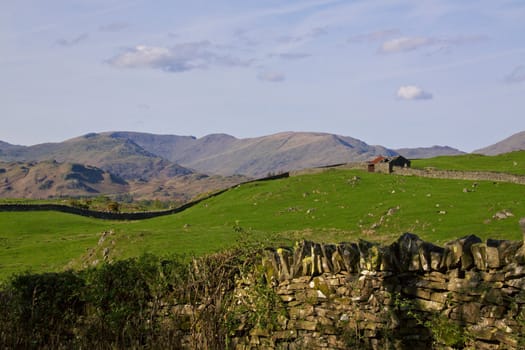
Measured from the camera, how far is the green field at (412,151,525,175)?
70.9 metres

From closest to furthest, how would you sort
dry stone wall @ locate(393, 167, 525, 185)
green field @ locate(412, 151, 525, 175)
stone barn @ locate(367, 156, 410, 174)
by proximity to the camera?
1. dry stone wall @ locate(393, 167, 525, 185)
2. stone barn @ locate(367, 156, 410, 174)
3. green field @ locate(412, 151, 525, 175)

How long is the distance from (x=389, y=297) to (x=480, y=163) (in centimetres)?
7007

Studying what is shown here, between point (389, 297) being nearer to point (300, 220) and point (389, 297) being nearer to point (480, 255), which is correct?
point (480, 255)

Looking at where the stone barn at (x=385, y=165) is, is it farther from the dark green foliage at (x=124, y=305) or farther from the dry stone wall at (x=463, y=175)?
the dark green foliage at (x=124, y=305)

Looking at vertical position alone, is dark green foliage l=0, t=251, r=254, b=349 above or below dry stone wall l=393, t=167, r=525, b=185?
below

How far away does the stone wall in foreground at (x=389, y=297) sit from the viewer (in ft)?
39.3

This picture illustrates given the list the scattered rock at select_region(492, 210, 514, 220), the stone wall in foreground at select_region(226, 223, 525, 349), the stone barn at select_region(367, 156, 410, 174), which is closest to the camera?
the stone wall in foreground at select_region(226, 223, 525, 349)

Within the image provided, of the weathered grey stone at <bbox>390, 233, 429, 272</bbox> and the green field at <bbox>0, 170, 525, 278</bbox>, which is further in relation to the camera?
the green field at <bbox>0, 170, 525, 278</bbox>

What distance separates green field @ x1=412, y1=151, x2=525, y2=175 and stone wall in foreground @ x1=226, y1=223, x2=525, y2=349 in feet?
192

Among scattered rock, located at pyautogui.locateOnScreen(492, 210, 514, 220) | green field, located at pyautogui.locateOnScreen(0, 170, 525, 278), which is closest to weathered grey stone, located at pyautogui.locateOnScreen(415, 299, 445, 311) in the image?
green field, located at pyautogui.locateOnScreen(0, 170, 525, 278)

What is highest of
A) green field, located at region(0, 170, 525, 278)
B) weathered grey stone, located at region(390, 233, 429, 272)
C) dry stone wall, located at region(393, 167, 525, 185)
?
dry stone wall, located at region(393, 167, 525, 185)

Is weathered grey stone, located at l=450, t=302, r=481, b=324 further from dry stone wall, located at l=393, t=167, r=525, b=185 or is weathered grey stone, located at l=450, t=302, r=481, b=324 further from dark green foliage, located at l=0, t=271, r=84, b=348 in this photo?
dry stone wall, located at l=393, t=167, r=525, b=185

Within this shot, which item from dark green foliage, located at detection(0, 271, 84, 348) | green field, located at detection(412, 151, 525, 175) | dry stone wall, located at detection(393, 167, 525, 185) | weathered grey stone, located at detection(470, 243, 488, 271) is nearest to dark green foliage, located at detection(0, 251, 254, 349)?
dark green foliage, located at detection(0, 271, 84, 348)

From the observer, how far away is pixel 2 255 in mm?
45062
